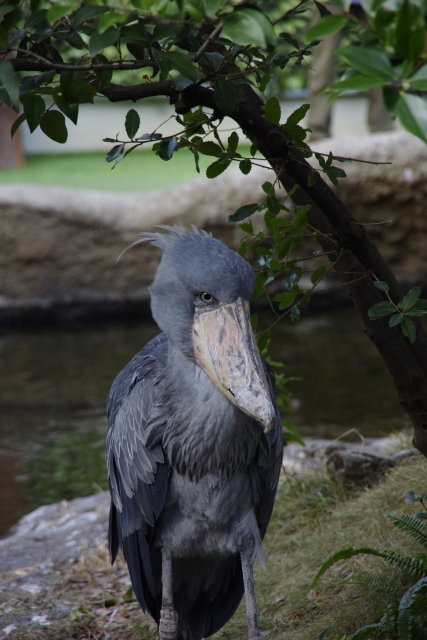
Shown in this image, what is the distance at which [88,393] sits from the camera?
5898 mm

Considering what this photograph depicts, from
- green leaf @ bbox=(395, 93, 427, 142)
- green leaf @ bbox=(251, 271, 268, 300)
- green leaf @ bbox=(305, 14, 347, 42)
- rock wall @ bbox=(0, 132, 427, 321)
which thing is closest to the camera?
green leaf @ bbox=(395, 93, 427, 142)

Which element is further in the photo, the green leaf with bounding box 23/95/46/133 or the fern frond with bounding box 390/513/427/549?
the fern frond with bounding box 390/513/427/549

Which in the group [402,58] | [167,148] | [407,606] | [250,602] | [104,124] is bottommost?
[104,124]

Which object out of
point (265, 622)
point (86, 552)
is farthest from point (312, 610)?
point (86, 552)

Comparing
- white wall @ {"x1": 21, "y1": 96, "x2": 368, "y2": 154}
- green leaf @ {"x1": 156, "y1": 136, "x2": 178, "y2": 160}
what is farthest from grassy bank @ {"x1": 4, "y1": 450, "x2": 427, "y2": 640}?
white wall @ {"x1": 21, "y1": 96, "x2": 368, "y2": 154}

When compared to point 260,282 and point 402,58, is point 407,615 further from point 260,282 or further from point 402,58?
point 402,58

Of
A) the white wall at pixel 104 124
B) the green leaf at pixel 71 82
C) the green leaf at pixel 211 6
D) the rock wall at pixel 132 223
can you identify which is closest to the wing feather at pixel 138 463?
the green leaf at pixel 71 82

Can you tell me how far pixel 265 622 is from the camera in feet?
8.33

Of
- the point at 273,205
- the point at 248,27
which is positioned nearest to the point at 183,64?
the point at 248,27

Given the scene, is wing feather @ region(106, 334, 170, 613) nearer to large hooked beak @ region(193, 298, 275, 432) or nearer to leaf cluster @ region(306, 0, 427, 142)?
large hooked beak @ region(193, 298, 275, 432)

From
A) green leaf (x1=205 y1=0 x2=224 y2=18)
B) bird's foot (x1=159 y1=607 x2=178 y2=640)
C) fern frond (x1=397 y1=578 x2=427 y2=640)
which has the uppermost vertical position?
green leaf (x1=205 y1=0 x2=224 y2=18)

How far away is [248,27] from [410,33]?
0.29m

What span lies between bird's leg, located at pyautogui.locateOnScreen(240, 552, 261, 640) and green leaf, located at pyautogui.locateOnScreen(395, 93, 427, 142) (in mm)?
1585

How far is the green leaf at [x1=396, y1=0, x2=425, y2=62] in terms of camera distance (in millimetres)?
947
